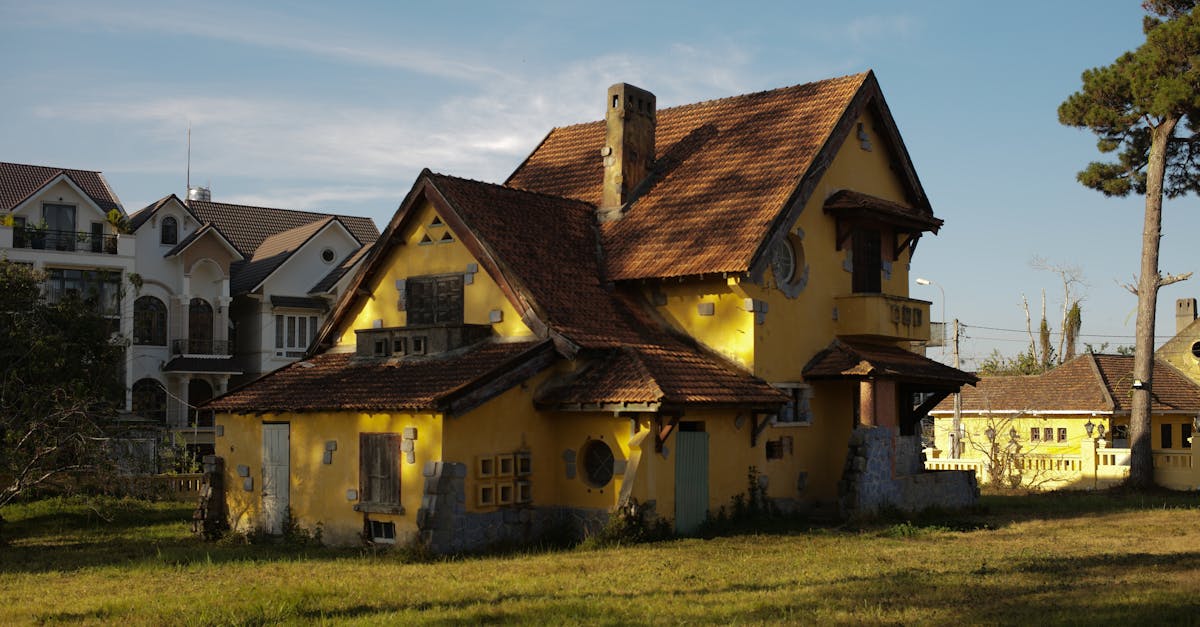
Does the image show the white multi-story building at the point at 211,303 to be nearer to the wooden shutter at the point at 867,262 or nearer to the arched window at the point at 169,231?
the arched window at the point at 169,231

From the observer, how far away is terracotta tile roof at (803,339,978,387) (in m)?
24.6

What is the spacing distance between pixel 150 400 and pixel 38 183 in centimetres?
929

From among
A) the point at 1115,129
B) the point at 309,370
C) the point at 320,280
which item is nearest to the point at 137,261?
the point at 320,280

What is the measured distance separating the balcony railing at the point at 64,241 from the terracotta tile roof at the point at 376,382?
23.3 metres

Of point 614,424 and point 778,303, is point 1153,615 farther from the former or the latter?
point 778,303

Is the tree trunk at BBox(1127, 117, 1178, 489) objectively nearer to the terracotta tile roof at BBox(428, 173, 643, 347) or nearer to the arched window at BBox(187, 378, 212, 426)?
the terracotta tile roof at BBox(428, 173, 643, 347)

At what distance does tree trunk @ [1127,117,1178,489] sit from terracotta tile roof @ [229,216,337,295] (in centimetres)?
3193

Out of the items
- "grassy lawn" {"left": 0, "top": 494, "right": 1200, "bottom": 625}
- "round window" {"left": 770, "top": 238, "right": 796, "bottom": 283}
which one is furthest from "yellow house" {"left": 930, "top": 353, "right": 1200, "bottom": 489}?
"grassy lawn" {"left": 0, "top": 494, "right": 1200, "bottom": 625}

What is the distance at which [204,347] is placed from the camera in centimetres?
4853

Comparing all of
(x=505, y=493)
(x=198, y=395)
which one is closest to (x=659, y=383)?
(x=505, y=493)

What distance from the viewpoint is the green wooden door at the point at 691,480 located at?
2175 cm

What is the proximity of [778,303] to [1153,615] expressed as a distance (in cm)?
1206

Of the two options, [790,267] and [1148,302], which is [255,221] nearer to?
[790,267]

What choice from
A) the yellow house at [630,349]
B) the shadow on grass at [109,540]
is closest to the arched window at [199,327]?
the shadow on grass at [109,540]
